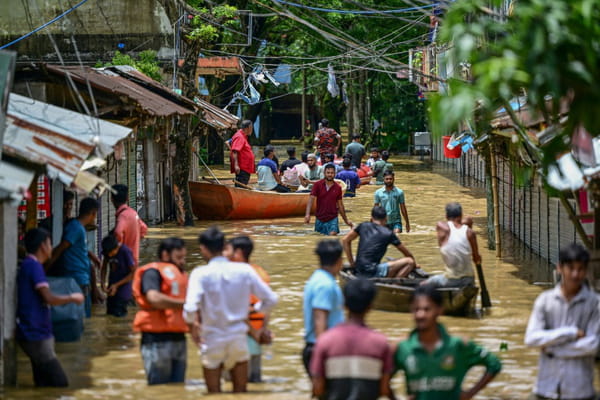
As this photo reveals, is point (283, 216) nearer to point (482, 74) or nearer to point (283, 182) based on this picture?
point (283, 182)

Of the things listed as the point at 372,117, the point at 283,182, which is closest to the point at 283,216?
the point at 283,182

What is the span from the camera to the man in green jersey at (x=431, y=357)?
20.7 feet

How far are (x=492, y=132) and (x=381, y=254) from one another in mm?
4443

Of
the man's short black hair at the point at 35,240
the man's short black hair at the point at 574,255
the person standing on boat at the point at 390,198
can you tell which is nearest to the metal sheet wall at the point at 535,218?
the person standing on boat at the point at 390,198

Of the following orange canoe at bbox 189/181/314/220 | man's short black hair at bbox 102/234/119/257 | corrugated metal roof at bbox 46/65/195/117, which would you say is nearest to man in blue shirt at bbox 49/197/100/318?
man's short black hair at bbox 102/234/119/257

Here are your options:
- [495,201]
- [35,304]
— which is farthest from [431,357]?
[495,201]

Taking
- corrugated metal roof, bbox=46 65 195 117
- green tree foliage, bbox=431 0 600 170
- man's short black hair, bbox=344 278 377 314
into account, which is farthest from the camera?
corrugated metal roof, bbox=46 65 195 117

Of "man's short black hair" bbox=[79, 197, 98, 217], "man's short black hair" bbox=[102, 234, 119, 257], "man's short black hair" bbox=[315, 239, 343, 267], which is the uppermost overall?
"man's short black hair" bbox=[79, 197, 98, 217]

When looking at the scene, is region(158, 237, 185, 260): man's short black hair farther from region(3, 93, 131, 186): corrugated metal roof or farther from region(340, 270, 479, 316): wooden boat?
region(340, 270, 479, 316): wooden boat

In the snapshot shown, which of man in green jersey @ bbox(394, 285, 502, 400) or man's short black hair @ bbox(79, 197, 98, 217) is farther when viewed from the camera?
man's short black hair @ bbox(79, 197, 98, 217)

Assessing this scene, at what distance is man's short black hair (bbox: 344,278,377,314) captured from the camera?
259 inches

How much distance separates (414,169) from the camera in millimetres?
42000

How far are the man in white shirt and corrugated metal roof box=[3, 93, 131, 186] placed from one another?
230 cm

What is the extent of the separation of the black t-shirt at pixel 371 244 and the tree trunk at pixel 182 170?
989cm
